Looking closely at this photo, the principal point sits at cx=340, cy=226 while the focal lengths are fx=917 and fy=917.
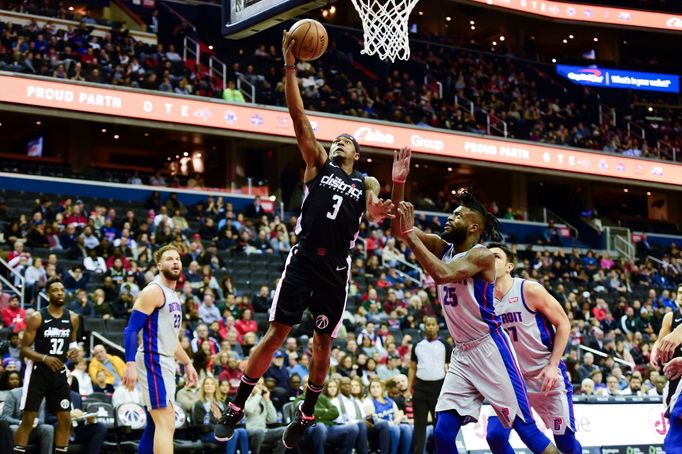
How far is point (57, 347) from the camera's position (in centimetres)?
1055

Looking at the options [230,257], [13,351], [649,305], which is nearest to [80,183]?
[230,257]

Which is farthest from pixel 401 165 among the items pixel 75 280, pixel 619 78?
pixel 619 78

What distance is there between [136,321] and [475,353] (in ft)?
10.4

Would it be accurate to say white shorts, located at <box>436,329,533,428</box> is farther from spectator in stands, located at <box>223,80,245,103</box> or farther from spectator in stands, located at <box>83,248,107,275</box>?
spectator in stands, located at <box>223,80,245,103</box>

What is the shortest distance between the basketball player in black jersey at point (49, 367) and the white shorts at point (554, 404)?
5356 millimetres

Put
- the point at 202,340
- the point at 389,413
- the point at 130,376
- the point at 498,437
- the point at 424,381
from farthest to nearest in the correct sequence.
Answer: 1. the point at 202,340
2. the point at 389,413
3. the point at 424,381
4. the point at 130,376
5. the point at 498,437

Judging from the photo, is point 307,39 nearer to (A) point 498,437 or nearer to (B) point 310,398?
(B) point 310,398

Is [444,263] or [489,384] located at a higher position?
[444,263]

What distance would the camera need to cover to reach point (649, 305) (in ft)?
83.6

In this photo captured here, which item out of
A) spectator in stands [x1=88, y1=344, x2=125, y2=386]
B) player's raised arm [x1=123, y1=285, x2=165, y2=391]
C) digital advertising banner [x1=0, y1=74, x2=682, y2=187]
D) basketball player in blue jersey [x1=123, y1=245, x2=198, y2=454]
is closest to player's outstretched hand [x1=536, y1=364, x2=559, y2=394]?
basketball player in blue jersey [x1=123, y1=245, x2=198, y2=454]

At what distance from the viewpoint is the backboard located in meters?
8.73

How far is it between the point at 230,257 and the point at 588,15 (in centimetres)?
2317

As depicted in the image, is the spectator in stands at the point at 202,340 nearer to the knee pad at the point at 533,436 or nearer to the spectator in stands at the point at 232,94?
the knee pad at the point at 533,436

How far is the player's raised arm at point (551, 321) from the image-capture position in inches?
322
